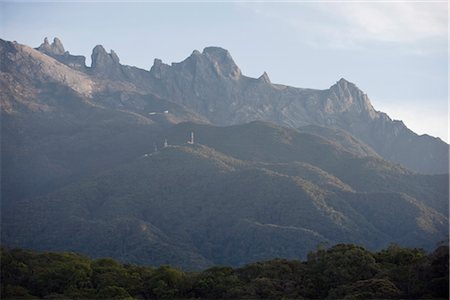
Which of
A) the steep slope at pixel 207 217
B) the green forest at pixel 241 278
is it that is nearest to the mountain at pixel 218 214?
the steep slope at pixel 207 217

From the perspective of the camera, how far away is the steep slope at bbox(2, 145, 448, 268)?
148500 millimetres

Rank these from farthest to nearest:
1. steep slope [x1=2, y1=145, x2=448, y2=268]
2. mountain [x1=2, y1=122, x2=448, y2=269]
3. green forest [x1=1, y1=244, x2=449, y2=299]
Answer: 1. mountain [x1=2, y1=122, x2=448, y2=269]
2. steep slope [x1=2, y1=145, x2=448, y2=268]
3. green forest [x1=1, y1=244, x2=449, y2=299]

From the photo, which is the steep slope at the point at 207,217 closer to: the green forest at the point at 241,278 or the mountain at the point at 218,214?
the mountain at the point at 218,214

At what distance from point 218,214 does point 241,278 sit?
93424 millimetres

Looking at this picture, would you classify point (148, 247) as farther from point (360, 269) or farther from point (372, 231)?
point (360, 269)

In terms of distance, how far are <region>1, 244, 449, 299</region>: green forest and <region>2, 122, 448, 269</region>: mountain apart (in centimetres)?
5739

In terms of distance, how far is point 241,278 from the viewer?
7688 cm

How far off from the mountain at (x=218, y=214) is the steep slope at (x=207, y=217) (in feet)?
0.67

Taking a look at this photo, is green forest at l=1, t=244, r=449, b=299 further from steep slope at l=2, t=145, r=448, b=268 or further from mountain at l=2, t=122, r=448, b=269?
steep slope at l=2, t=145, r=448, b=268

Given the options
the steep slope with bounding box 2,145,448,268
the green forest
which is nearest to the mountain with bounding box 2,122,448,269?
the steep slope with bounding box 2,145,448,268

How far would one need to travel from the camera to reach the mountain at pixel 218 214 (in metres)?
149

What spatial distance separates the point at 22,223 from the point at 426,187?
93.3 meters

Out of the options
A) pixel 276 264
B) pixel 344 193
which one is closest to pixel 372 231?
pixel 344 193

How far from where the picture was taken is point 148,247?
470 ft
